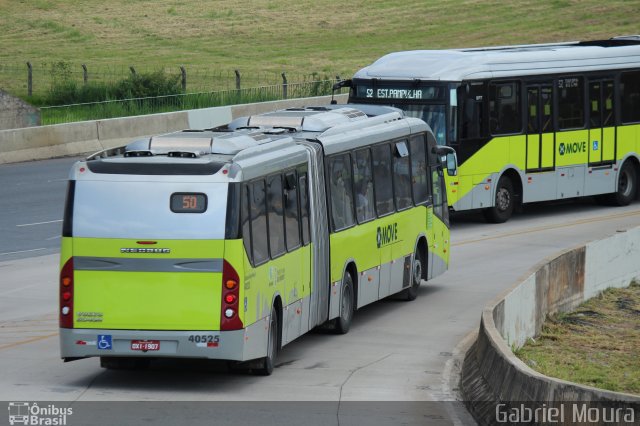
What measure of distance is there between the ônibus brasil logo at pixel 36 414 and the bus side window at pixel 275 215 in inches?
127

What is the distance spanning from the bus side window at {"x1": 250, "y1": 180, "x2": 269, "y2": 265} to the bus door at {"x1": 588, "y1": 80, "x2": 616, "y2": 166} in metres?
17.2

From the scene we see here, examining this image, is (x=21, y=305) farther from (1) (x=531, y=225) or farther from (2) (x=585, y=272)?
(1) (x=531, y=225)

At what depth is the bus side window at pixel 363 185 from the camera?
19734 mm

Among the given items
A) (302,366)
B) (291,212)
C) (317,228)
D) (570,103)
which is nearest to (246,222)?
(291,212)

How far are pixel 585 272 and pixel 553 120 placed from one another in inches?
334

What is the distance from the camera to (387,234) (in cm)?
2070

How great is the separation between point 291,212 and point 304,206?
0.53 meters

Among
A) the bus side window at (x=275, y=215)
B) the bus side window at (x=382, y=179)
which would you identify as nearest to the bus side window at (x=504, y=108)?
the bus side window at (x=382, y=179)

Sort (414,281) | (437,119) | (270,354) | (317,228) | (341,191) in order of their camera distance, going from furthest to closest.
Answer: (437,119)
(414,281)
(341,191)
(317,228)
(270,354)

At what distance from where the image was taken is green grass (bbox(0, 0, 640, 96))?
211 ft

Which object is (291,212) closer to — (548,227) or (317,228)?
(317,228)

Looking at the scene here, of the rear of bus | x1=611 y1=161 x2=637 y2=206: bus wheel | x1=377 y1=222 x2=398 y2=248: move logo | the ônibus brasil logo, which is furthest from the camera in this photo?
x1=611 y1=161 x2=637 y2=206: bus wheel

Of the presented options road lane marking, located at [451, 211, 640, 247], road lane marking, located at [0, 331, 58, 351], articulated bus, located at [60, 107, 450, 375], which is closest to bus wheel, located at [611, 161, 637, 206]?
road lane marking, located at [451, 211, 640, 247]

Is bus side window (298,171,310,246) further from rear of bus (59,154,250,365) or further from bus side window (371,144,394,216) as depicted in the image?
bus side window (371,144,394,216)
